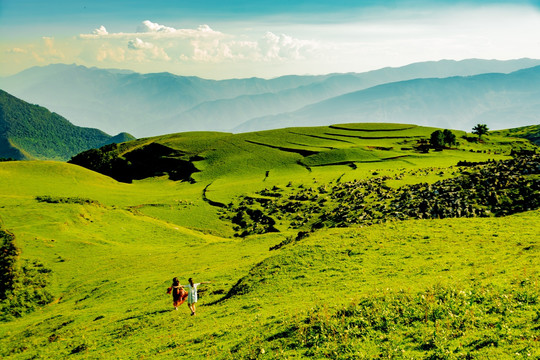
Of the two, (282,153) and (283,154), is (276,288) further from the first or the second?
(282,153)

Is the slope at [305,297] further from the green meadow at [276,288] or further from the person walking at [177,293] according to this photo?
the person walking at [177,293]

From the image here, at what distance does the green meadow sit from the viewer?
45.3 feet

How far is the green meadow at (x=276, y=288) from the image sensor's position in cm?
1381

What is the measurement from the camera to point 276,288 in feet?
81.9

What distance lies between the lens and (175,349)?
58.1 feet

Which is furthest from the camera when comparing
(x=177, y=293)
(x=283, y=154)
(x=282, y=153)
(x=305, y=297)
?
(x=282, y=153)

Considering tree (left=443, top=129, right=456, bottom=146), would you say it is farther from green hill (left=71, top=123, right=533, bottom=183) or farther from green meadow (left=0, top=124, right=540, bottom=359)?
green meadow (left=0, top=124, right=540, bottom=359)

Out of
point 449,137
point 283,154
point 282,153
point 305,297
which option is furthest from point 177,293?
point 449,137

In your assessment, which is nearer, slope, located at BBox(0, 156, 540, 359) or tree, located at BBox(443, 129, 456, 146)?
slope, located at BBox(0, 156, 540, 359)

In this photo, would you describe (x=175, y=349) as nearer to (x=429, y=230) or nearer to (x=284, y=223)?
(x=429, y=230)

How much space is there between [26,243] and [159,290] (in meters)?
29.2

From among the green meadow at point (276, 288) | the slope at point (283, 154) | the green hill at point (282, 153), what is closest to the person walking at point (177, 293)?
the green meadow at point (276, 288)

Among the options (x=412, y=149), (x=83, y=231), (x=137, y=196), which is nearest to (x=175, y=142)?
(x=137, y=196)

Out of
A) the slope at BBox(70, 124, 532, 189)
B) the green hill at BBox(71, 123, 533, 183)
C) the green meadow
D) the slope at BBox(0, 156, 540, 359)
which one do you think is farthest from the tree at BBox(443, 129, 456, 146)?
the slope at BBox(0, 156, 540, 359)
